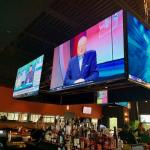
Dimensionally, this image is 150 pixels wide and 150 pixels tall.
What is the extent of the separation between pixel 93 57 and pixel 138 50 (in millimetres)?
492

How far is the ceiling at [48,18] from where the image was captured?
11.1 ft

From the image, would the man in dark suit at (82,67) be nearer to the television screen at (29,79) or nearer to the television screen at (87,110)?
the television screen at (29,79)

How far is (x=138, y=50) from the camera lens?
2.18 m

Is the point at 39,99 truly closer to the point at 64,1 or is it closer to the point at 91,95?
the point at 91,95

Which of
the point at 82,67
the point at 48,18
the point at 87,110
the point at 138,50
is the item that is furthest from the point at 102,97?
the point at 87,110

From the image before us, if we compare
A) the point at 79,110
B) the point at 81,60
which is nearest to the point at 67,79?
the point at 81,60

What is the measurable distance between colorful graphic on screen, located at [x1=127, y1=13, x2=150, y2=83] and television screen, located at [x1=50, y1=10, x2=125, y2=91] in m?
0.09

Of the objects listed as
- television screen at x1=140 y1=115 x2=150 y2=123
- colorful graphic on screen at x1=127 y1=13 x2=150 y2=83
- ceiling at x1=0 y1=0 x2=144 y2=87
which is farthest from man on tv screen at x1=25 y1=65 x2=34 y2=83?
television screen at x1=140 y1=115 x2=150 y2=123

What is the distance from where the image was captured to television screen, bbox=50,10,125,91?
2.09m

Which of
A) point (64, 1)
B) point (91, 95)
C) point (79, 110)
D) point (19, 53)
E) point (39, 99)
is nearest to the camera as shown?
point (91, 95)

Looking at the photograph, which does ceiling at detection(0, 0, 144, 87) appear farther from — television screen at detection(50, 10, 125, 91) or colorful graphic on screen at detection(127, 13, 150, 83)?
colorful graphic on screen at detection(127, 13, 150, 83)

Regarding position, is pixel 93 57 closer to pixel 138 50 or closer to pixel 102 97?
pixel 138 50

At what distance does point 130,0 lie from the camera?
144 inches

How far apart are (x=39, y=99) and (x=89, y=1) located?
2127 millimetres
